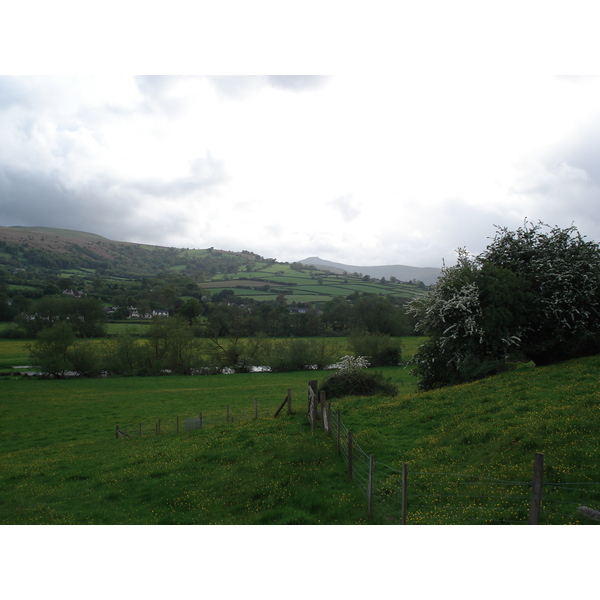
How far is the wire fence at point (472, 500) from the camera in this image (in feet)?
23.7

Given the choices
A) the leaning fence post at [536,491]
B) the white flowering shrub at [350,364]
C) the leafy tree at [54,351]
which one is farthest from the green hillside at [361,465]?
the leafy tree at [54,351]

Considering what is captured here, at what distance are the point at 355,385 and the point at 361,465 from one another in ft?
43.7

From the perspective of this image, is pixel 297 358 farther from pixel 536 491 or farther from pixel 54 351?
pixel 536 491

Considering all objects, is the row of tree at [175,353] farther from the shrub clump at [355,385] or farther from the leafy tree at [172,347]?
the shrub clump at [355,385]

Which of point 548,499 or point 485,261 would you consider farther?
point 485,261

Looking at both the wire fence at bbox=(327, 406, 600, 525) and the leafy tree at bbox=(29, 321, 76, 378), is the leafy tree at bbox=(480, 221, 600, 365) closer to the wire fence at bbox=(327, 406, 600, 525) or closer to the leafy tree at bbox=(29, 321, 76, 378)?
the wire fence at bbox=(327, 406, 600, 525)

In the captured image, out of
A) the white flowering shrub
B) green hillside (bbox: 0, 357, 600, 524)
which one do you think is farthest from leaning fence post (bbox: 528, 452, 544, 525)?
the white flowering shrub

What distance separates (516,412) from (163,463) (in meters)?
12.9

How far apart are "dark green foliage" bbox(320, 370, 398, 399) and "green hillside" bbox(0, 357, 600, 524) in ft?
9.17

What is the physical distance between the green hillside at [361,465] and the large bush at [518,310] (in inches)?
84.3

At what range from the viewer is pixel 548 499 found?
7.47 m

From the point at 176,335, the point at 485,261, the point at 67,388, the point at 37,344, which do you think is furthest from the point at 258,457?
the point at 37,344

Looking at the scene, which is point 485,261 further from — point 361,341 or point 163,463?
point 361,341

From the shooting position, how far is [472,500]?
8.43 m
